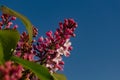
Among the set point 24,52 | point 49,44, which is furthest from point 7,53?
point 49,44

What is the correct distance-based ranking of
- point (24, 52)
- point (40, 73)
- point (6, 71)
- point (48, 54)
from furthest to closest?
point (48, 54) < point (24, 52) < point (40, 73) < point (6, 71)

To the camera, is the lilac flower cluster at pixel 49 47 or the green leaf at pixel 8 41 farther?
the lilac flower cluster at pixel 49 47

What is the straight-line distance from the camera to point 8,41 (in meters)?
1.59

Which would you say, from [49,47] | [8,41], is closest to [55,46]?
[49,47]

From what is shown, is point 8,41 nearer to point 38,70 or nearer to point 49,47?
point 38,70

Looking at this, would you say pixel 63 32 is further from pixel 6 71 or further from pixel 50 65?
pixel 6 71

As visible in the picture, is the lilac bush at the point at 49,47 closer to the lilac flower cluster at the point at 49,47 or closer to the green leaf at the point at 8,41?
the lilac flower cluster at the point at 49,47

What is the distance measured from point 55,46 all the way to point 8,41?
1420mm

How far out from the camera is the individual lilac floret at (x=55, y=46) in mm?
2909

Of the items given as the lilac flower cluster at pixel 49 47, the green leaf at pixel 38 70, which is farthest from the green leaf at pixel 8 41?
the lilac flower cluster at pixel 49 47

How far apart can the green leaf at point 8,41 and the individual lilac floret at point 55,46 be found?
1.14m

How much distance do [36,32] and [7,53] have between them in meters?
1.93

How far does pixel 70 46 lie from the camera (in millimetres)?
3439

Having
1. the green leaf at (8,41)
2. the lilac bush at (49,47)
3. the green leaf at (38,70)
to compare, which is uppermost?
the lilac bush at (49,47)
